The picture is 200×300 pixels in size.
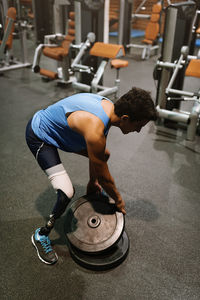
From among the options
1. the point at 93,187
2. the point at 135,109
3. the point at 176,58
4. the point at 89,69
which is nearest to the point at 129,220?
the point at 93,187

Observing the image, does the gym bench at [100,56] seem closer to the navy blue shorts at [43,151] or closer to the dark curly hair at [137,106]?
the navy blue shorts at [43,151]

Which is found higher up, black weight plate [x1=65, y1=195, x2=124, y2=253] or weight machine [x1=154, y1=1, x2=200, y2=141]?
weight machine [x1=154, y1=1, x2=200, y2=141]

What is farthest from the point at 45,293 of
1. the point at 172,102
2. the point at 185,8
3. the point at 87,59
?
the point at 87,59

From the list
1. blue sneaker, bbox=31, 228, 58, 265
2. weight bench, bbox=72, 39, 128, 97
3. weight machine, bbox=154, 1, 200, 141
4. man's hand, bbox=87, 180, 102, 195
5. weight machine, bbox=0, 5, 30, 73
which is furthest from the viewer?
weight machine, bbox=0, 5, 30, 73

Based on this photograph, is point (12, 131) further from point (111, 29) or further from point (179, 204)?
point (111, 29)

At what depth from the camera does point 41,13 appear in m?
6.49

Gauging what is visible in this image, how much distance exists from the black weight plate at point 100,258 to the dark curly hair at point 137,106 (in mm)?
779

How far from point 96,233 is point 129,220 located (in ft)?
1.47

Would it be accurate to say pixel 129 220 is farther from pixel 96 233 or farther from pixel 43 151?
pixel 43 151

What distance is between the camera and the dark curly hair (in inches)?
46.3

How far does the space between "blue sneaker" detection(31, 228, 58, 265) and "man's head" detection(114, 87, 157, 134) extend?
2.88 ft

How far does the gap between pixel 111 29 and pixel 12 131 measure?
8662 millimetres

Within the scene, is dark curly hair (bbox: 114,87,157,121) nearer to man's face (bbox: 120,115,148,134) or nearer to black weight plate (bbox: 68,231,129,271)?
man's face (bbox: 120,115,148,134)

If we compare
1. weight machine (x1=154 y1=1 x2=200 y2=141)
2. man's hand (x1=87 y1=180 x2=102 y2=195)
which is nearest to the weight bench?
weight machine (x1=154 y1=1 x2=200 y2=141)
